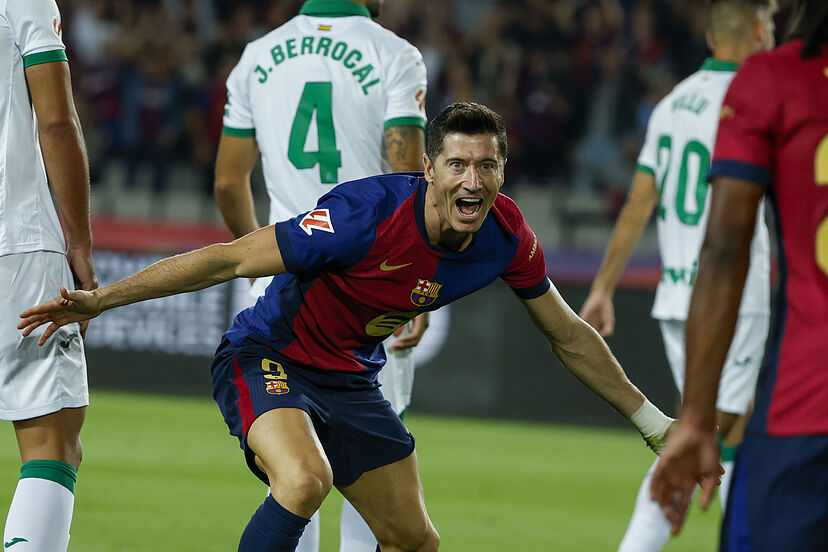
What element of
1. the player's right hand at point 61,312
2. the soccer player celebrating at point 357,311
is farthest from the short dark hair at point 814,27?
the player's right hand at point 61,312

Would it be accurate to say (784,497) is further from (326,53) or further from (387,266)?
(326,53)

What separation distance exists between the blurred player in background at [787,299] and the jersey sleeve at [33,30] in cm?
214

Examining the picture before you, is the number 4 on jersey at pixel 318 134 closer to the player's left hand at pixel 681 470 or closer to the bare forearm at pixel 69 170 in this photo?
the bare forearm at pixel 69 170

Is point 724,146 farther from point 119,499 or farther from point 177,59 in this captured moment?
point 177,59

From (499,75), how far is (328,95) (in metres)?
8.91

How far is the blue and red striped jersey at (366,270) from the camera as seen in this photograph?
3.65 meters

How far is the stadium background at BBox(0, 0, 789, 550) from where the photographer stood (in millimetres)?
10211

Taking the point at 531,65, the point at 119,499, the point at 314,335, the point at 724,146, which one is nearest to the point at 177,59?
the point at 531,65

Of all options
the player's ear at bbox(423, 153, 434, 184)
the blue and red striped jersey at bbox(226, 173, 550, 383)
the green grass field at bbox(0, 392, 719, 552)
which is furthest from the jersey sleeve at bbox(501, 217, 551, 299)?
the green grass field at bbox(0, 392, 719, 552)

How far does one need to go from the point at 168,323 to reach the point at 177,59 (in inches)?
169

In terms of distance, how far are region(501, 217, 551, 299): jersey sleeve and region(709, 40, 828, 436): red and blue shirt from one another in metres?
1.60

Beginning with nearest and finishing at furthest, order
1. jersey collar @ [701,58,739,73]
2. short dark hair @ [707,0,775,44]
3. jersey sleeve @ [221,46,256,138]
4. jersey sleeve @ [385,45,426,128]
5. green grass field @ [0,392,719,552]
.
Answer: jersey sleeve @ [385,45,426,128]
jersey sleeve @ [221,46,256,138]
short dark hair @ [707,0,775,44]
jersey collar @ [701,58,739,73]
green grass field @ [0,392,719,552]

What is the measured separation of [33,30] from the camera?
3525mm

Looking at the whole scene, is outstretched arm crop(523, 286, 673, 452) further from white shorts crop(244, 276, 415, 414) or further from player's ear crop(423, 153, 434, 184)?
white shorts crop(244, 276, 415, 414)
